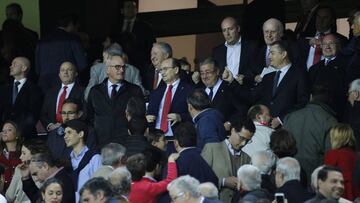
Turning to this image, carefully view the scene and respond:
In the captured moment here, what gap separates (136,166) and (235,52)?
5048 mm

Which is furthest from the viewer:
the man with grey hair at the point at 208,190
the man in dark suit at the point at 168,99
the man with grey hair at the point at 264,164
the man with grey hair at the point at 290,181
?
the man in dark suit at the point at 168,99

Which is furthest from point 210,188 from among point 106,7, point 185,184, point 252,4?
point 106,7

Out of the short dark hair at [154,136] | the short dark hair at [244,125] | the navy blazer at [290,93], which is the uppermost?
the navy blazer at [290,93]

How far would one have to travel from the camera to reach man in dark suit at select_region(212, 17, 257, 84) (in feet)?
66.8

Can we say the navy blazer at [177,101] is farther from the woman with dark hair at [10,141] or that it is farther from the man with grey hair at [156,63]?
the woman with dark hair at [10,141]

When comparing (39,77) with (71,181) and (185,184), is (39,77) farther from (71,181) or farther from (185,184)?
(185,184)

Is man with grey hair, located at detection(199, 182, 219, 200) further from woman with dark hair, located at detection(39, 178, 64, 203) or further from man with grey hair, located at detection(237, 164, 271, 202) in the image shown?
woman with dark hair, located at detection(39, 178, 64, 203)

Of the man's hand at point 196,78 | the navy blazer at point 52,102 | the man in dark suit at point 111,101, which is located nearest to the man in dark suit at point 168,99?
the man in dark suit at point 111,101

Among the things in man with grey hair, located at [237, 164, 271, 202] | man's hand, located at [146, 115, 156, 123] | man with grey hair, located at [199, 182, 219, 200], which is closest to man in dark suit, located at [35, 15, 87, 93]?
man's hand, located at [146, 115, 156, 123]

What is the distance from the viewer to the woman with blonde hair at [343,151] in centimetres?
1669

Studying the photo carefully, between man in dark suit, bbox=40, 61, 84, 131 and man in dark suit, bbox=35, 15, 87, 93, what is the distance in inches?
32.0

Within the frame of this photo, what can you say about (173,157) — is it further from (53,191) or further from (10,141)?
(10,141)

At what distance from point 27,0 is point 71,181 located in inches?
337

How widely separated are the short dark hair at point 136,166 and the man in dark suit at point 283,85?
10.5 ft
